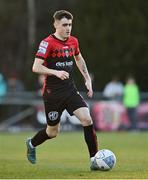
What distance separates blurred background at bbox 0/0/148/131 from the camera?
28.7 meters

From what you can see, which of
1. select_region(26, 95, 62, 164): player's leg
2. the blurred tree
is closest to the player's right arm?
select_region(26, 95, 62, 164): player's leg

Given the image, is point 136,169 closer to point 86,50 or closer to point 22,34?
point 86,50

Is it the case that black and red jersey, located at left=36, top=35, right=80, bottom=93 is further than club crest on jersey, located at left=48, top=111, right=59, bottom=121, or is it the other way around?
club crest on jersey, located at left=48, top=111, right=59, bottom=121

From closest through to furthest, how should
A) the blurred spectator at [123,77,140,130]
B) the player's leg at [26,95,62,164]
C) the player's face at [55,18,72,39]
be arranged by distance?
the player's face at [55,18,72,39] < the player's leg at [26,95,62,164] < the blurred spectator at [123,77,140,130]

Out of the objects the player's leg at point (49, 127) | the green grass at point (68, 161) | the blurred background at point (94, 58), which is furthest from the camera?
the blurred background at point (94, 58)

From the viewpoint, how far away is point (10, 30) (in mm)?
48906

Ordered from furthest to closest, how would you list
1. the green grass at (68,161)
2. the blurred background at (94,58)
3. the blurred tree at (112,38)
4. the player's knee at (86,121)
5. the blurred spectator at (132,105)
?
the blurred tree at (112,38) < the blurred background at (94,58) < the blurred spectator at (132,105) < the player's knee at (86,121) < the green grass at (68,161)

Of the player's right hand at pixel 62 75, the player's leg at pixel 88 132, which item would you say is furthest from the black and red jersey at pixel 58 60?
the player's right hand at pixel 62 75

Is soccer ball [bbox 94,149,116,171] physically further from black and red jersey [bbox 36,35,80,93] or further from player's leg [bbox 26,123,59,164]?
black and red jersey [bbox 36,35,80,93]

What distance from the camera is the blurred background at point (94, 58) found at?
2869 centimetres

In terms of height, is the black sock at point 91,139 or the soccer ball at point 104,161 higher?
the black sock at point 91,139

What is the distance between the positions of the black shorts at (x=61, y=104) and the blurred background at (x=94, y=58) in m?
→ 14.6

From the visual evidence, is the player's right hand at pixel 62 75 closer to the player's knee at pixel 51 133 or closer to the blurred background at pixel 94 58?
the player's knee at pixel 51 133

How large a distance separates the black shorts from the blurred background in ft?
47.9
